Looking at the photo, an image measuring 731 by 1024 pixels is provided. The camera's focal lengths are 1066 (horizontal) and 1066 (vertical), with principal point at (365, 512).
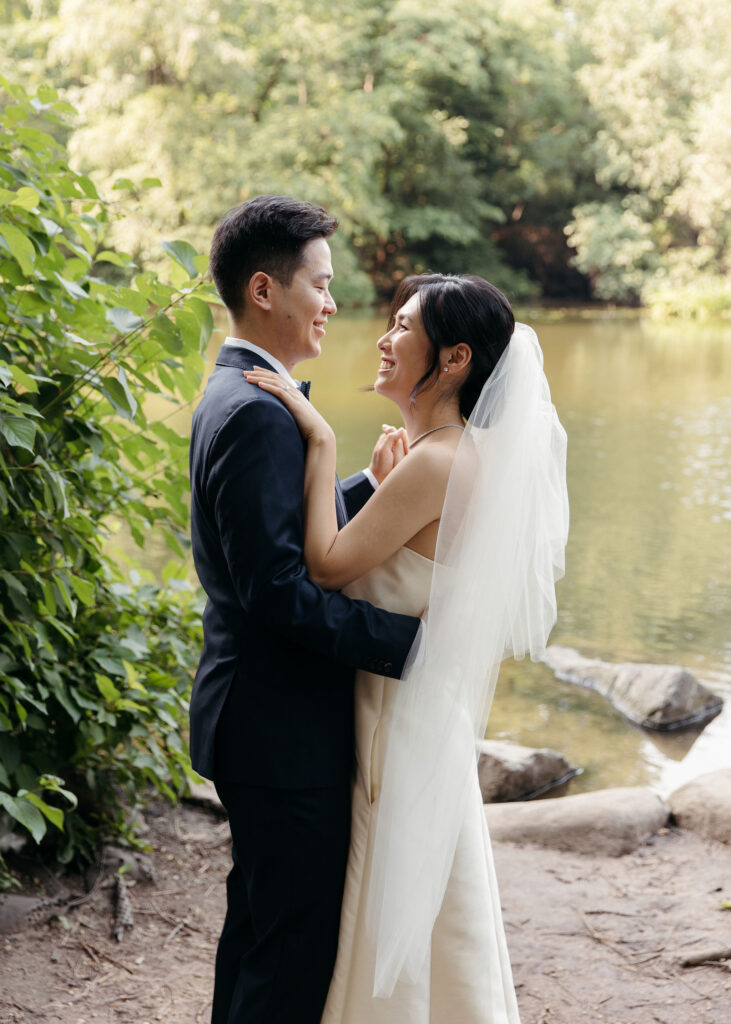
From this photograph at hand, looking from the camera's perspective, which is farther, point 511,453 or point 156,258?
point 156,258

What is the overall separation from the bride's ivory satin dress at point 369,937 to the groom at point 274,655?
1.3 inches

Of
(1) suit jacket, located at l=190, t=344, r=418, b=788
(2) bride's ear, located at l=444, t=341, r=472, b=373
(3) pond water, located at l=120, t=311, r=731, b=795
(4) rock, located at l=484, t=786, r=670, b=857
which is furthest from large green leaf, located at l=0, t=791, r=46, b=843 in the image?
(3) pond water, located at l=120, t=311, r=731, b=795

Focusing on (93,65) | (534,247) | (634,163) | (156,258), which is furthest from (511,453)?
(534,247)

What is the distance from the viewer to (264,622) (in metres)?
1.86

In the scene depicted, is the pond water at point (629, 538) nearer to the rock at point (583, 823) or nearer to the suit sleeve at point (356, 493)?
the rock at point (583, 823)

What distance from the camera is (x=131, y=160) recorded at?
2270 cm

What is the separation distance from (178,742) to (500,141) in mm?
32469

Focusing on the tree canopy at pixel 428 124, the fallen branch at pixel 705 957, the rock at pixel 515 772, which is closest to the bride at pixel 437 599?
the fallen branch at pixel 705 957

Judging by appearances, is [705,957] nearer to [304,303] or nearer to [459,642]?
[459,642]

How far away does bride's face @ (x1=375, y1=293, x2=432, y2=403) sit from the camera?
2131mm

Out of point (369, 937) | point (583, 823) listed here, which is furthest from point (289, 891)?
point (583, 823)

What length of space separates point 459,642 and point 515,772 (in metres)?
3.08

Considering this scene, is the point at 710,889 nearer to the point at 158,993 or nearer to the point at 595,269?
the point at 158,993

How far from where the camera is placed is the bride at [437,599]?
2.00 metres
